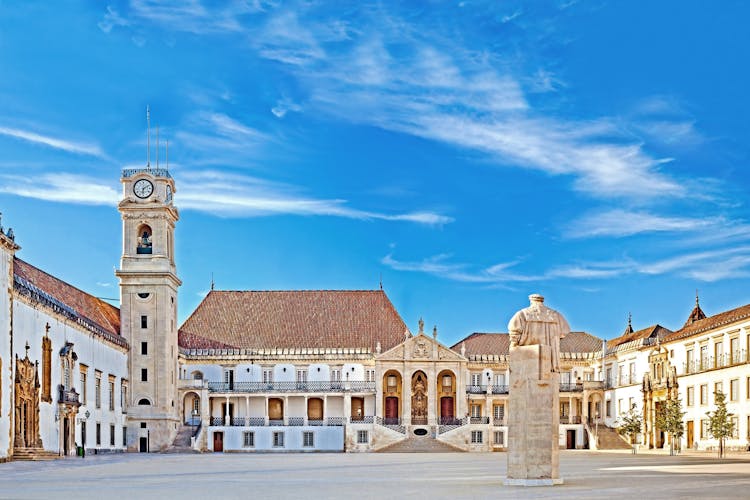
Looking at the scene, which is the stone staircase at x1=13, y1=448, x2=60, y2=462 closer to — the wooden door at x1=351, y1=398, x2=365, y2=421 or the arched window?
the arched window

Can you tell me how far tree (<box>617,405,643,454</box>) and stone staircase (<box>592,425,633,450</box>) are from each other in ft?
1.40

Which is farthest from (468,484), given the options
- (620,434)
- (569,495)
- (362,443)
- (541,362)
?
(620,434)

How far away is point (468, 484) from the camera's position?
25.0 m

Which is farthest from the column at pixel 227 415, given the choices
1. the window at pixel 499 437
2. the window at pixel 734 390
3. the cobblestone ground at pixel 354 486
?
the cobblestone ground at pixel 354 486

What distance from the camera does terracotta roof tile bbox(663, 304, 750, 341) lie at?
61.2 metres

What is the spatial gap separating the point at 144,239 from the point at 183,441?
13.7 m

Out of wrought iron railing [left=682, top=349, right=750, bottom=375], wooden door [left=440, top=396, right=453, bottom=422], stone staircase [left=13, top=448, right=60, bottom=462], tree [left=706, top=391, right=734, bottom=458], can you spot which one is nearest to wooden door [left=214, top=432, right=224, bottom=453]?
wooden door [left=440, top=396, right=453, bottom=422]

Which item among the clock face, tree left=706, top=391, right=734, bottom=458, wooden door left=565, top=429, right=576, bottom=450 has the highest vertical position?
the clock face

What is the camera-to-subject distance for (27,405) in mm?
50594

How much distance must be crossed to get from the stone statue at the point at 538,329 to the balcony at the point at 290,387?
5619 centimetres

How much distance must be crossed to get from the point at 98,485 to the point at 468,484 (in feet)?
28.9

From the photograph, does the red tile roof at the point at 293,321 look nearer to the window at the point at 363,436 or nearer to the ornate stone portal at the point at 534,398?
the window at the point at 363,436

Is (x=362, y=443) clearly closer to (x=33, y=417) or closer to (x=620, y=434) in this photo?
(x=620, y=434)

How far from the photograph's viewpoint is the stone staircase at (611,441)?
75300 mm
